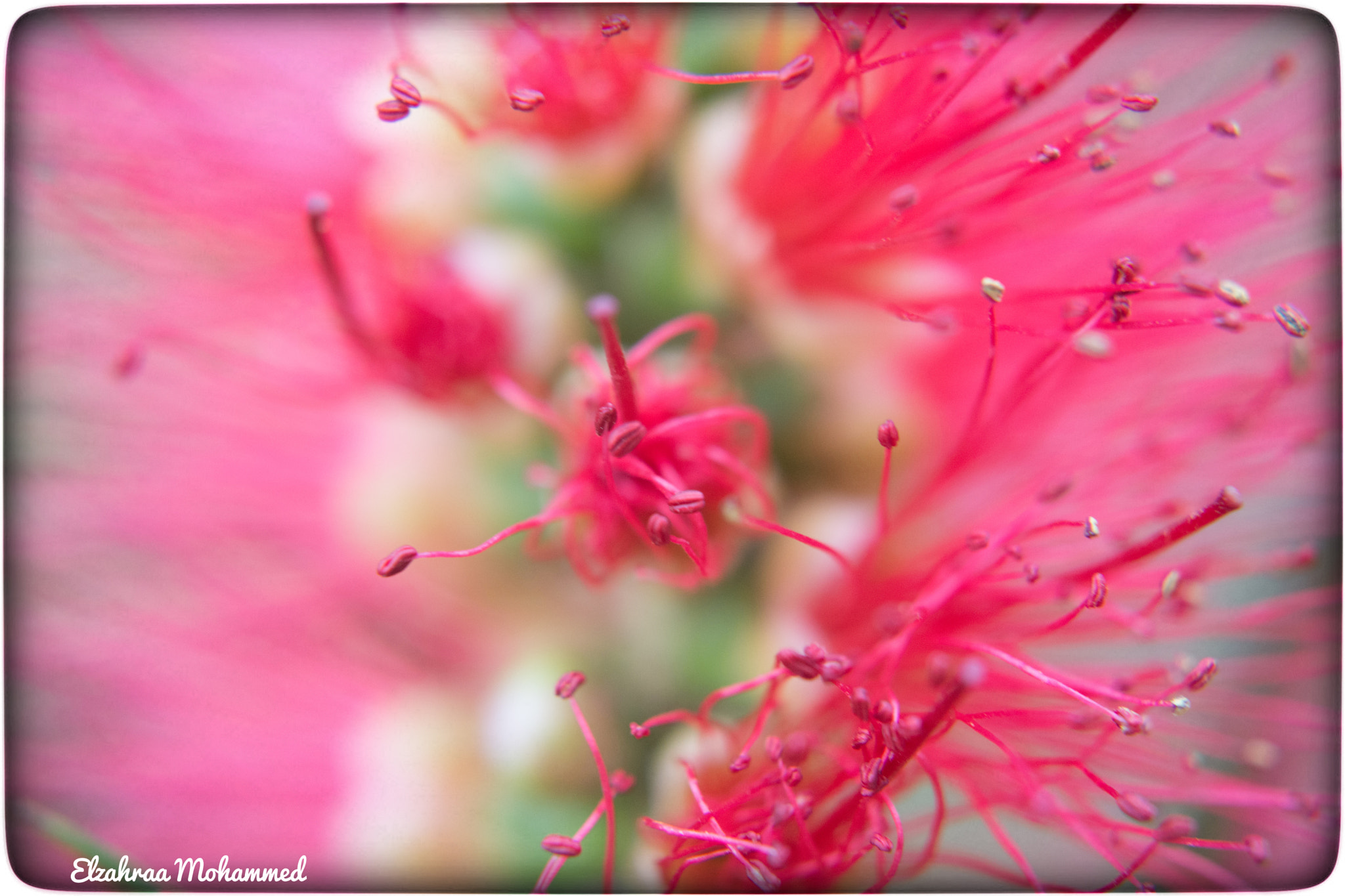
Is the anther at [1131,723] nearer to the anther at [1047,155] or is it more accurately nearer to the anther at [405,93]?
the anther at [1047,155]

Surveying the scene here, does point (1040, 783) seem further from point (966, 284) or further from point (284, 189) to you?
point (284, 189)

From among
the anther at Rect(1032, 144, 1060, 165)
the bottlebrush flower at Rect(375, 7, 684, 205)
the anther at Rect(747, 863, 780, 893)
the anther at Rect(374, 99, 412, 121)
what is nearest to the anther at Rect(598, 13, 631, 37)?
the bottlebrush flower at Rect(375, 7, 684, 205)

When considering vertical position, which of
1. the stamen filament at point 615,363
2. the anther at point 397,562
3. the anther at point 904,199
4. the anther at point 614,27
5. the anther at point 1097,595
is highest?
the anther at point 614,27

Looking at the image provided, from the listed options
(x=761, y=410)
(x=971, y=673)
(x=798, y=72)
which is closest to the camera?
(x=971, y=673)

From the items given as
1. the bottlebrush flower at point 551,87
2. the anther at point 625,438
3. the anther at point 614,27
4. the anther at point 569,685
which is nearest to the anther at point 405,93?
the bottlebrush flower at point 551,87

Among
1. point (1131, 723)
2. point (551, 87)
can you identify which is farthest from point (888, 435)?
point (551, 87)

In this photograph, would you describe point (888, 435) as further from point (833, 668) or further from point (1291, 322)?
point (1291, 322)
